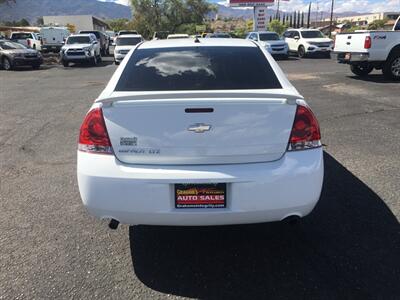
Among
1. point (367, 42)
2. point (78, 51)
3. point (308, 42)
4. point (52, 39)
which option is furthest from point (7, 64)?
point (367, 42)

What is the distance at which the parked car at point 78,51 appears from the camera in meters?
24.5

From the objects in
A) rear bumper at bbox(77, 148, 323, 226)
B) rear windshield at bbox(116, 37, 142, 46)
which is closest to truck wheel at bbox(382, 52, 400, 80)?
rear bumper at bbox(77, 148, 323, 226)

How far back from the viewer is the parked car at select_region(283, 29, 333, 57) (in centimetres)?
2670

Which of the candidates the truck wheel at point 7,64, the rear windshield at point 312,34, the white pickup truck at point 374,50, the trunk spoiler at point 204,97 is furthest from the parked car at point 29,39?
the trunk spoiler at point 204,97

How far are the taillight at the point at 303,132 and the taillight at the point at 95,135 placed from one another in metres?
1.33

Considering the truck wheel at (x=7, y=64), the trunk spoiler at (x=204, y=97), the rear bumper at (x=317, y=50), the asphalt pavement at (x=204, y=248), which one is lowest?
the truck wheel at (x=7, y=64)

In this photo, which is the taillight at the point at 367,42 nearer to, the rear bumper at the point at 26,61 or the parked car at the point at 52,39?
the rear bumper at the point at 26,61

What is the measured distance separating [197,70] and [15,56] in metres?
21.5

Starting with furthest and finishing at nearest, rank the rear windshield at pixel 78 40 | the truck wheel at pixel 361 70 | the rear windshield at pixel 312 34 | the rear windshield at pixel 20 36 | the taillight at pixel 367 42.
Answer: the rear windshield at pixel 20 36, the rear windshield at pixel 312 34, the rear windshield at pixel 78 40, the truck wheel at pixel 361 70, the taillight at pixel 367 42

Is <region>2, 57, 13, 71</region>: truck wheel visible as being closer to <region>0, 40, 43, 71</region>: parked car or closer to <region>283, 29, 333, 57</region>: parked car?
<region>0, 40, 43, 71</region>: parked car

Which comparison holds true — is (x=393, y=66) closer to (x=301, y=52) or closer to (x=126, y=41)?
(x=301, y=52)

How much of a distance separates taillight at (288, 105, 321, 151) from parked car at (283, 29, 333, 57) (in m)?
25.2

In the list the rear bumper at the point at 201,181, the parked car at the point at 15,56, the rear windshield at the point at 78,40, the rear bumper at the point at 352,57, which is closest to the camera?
the rear bumper at the point at 201,181

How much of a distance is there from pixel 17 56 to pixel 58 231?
69.6 feet
